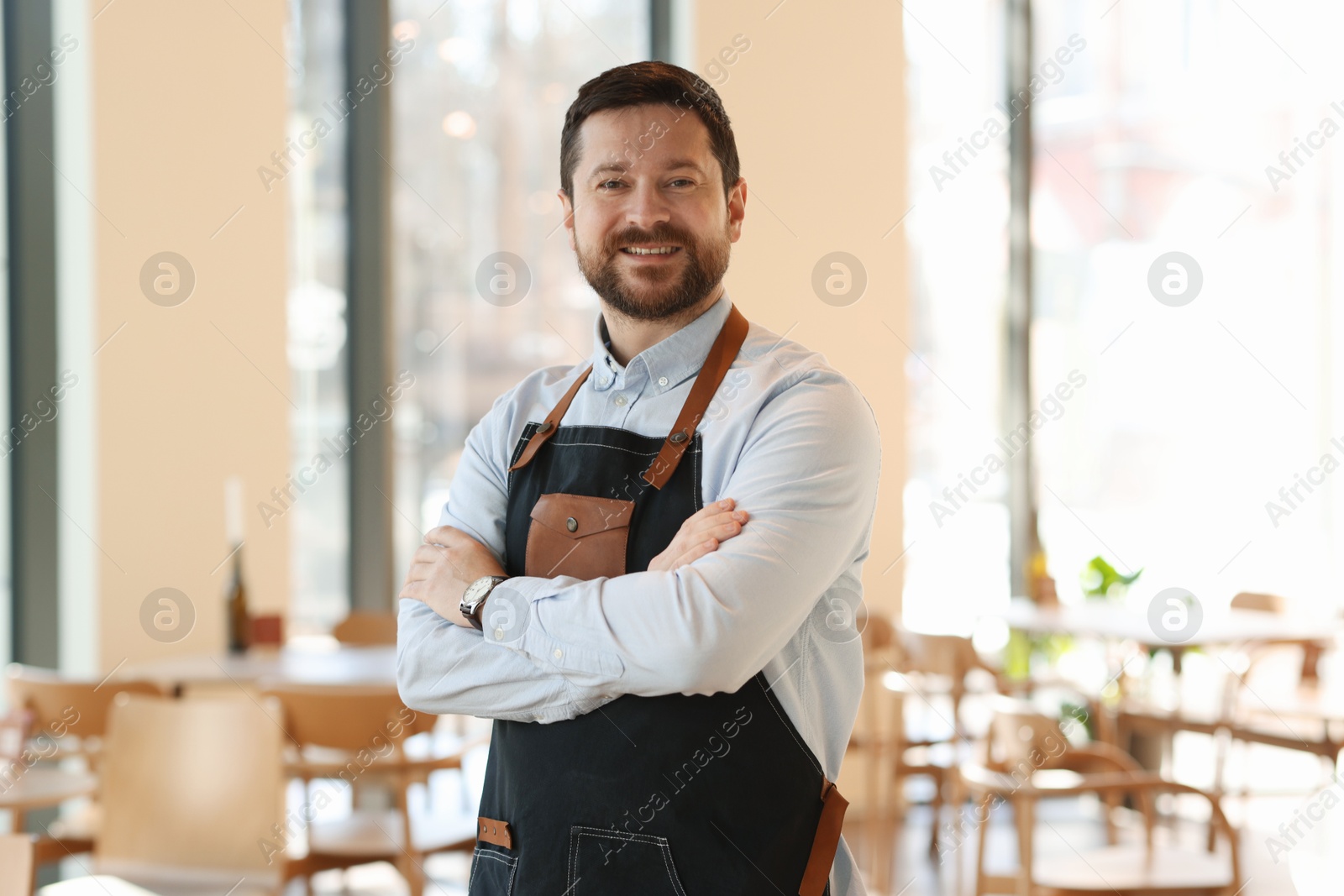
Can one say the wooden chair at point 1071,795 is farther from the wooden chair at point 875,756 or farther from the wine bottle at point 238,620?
the wine bottle at point 238,620

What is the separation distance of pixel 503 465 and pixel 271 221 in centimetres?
345

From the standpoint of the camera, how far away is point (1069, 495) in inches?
249

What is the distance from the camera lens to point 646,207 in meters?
1.54

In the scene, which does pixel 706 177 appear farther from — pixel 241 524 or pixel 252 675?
pixel 241 524

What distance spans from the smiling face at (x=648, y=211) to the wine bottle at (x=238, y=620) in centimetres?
295

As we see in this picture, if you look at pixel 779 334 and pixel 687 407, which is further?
pixel 779 334

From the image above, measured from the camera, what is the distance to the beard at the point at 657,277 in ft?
5.12

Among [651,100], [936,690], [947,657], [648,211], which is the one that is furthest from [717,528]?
[936,690]

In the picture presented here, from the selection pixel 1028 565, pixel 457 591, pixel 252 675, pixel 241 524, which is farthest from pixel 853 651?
pixel 1028 565

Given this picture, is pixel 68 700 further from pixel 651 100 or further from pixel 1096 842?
Result: pixel 1096 842

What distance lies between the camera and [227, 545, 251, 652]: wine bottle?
4.11 metres

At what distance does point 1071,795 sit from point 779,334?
1.37 metres

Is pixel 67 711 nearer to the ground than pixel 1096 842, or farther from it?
farther from it

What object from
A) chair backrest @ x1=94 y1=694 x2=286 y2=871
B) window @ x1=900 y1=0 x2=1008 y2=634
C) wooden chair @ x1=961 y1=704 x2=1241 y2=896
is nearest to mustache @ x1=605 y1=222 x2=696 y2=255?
chair backrest @ x1=94 y1=694 x2=286 y2=871
